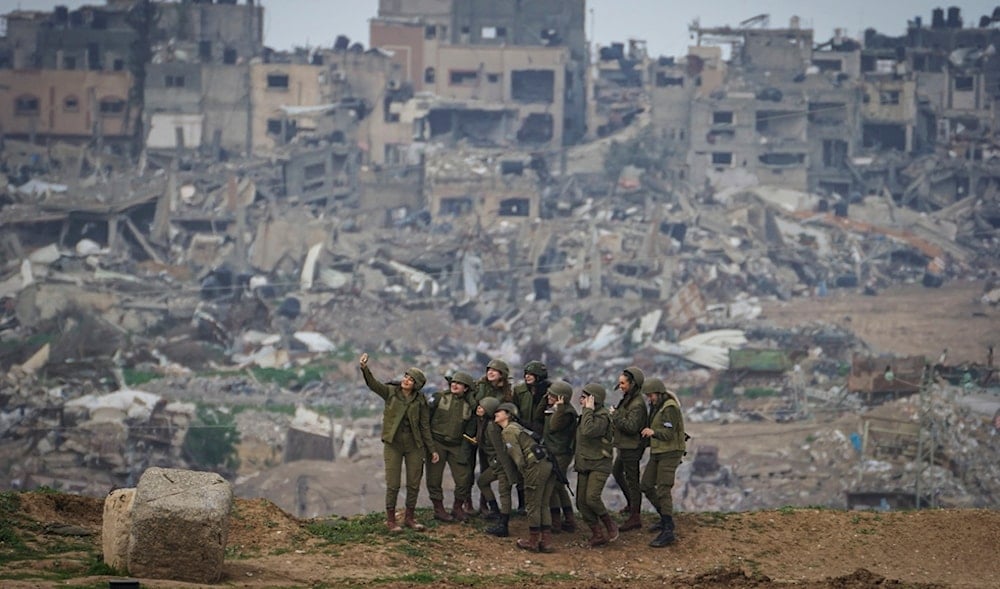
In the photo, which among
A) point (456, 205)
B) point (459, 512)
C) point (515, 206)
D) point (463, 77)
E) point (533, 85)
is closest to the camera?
point (459, 512)

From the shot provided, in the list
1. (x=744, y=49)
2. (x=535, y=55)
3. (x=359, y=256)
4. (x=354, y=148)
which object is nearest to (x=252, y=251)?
(x=359, y=256)

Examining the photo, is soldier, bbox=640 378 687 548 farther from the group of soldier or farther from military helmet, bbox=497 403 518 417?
military helmet, bbox=497 403 518 417

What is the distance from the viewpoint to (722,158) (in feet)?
209

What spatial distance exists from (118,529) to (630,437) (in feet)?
14.6

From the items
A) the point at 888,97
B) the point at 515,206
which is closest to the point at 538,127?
the point at 515,206

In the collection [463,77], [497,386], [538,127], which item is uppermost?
[463,77]

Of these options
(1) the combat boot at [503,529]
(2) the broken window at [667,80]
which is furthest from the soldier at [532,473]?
(2) the broken window at [667,80]

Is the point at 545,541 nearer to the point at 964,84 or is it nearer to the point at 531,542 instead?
the point at 531,542

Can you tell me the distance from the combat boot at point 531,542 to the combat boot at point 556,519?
1.57 ft

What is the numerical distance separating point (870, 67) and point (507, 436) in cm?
5679

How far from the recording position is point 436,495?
14.9 meters

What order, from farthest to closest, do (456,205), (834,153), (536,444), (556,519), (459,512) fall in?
1. (834,153)
2. (456,205)
3. (459,512)
4. (556,519)
5. (536,444)

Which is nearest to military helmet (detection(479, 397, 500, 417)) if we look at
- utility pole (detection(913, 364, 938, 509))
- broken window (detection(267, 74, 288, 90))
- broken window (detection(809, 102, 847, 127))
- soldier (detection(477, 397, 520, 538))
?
soldier (detection(477, 397, 520, 538))

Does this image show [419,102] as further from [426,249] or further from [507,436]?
[507,436]
